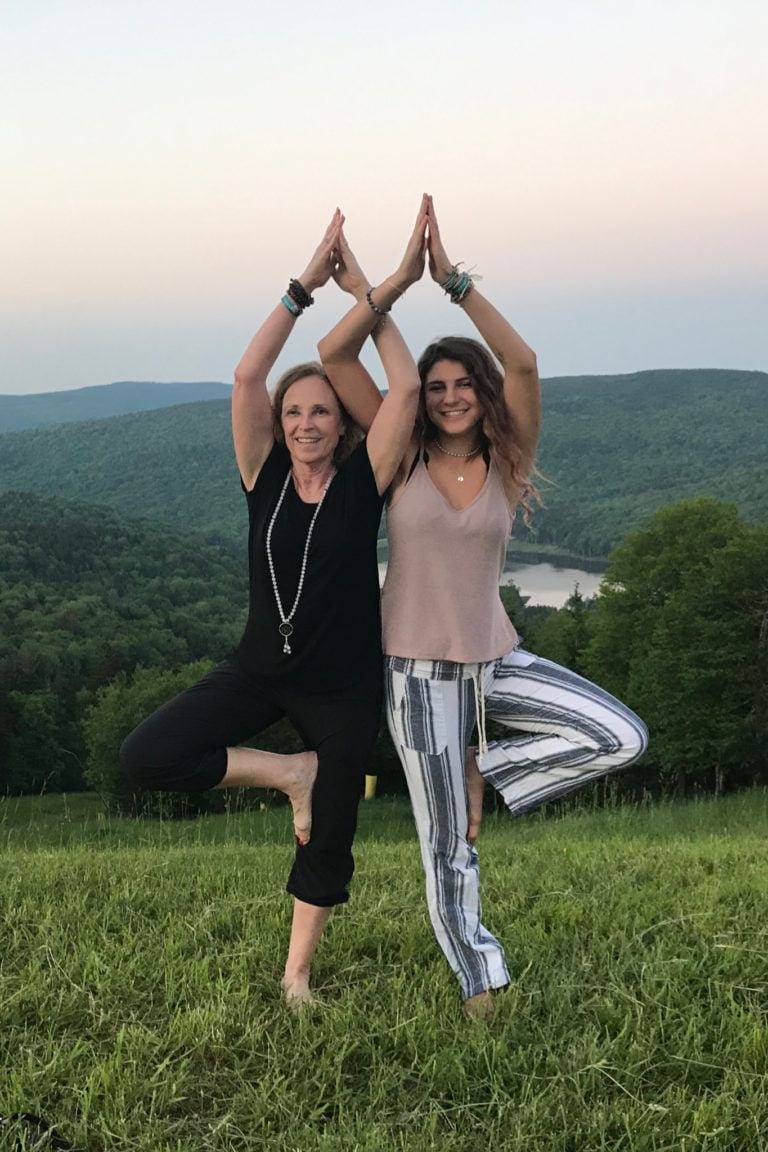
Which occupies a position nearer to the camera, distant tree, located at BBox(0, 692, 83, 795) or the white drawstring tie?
the white drawstring tie

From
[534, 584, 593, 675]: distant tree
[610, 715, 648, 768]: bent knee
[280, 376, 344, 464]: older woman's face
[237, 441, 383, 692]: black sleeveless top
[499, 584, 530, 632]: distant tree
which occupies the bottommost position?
[534, 584, 593, 675]: distant tree

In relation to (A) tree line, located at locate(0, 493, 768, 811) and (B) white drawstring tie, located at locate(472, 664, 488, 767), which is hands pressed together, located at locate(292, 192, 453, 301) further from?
(A) tree line, located at locate(0, 493, 768, 811)

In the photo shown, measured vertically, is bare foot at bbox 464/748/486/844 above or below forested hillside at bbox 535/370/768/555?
below

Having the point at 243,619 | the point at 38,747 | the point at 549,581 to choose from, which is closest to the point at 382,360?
the point at 38,747

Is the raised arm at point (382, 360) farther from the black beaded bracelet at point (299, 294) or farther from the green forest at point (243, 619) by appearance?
the green forest at point (243, 619)

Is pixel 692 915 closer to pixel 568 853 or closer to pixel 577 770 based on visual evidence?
pixel 577 770

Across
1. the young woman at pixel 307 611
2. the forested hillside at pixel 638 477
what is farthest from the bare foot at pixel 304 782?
the forested hillside at pixel 638 477

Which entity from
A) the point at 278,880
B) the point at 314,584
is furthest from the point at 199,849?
the point at 314,584

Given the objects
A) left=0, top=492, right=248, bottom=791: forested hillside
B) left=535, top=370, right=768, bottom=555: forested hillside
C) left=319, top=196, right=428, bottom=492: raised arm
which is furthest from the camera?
left=535, top=370, right=768, bottom=555: forested hillside

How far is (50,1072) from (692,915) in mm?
3028

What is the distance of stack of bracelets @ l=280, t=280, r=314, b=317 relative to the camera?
3.76 m

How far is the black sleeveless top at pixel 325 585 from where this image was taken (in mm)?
3643

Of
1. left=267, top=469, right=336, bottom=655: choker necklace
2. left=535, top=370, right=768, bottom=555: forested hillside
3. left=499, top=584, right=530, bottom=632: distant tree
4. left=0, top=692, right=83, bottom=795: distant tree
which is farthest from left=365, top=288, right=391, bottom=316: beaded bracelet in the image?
left=535, top=370, right=768, bottom=555: forested hillside

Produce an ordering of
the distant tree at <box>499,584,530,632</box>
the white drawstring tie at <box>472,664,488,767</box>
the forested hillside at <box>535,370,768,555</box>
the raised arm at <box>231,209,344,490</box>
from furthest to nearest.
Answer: the forested hillside at <box>535,370,768,555</box>, the distant tree at <box>499,584,530,632</box>, the white drawstring tie at <box>472,664,488,767</box>, the raised arm at <box>231,209,344,490</box>
